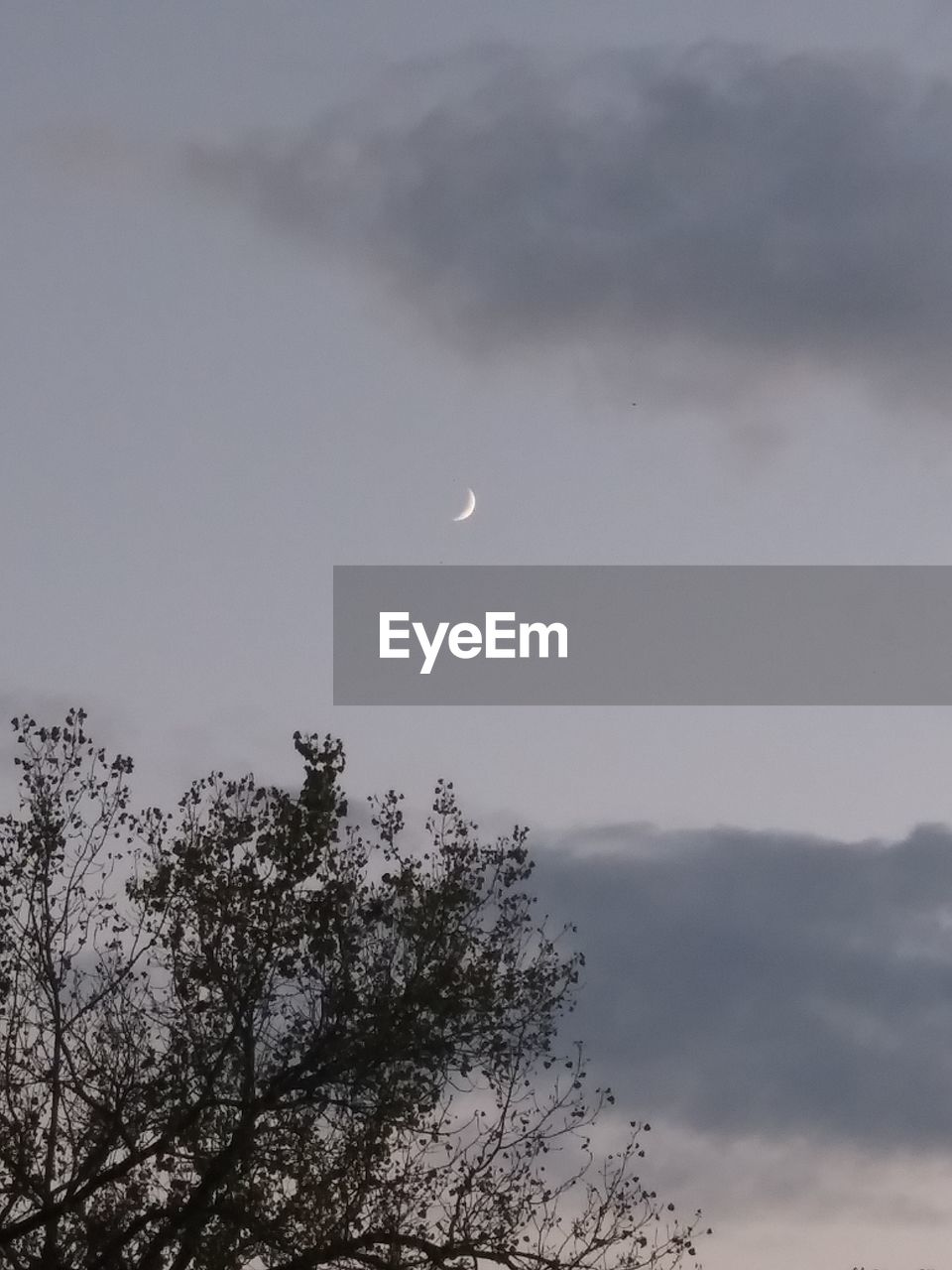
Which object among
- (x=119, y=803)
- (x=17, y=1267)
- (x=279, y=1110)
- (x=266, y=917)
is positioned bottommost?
(x=17, y=1267)

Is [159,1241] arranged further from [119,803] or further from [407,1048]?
[119,803]

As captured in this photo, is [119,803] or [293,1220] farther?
[119,803]

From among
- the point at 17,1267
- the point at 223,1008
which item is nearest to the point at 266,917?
the point at 223,1008

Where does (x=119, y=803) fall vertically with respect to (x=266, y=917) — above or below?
above

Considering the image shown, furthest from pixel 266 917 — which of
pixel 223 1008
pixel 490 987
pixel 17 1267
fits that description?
pixel 17 1267

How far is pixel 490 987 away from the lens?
38562mm

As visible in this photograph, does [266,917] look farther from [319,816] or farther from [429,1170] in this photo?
[429,1170]

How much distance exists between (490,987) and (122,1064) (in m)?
6.63

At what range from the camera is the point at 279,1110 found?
37.5m

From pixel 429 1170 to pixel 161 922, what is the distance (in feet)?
21.3

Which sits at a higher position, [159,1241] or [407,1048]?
[407,1048]

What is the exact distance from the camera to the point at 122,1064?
3834 cm

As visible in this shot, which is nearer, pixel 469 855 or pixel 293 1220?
pixel 293 1220

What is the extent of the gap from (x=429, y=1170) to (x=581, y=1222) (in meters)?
3.08
